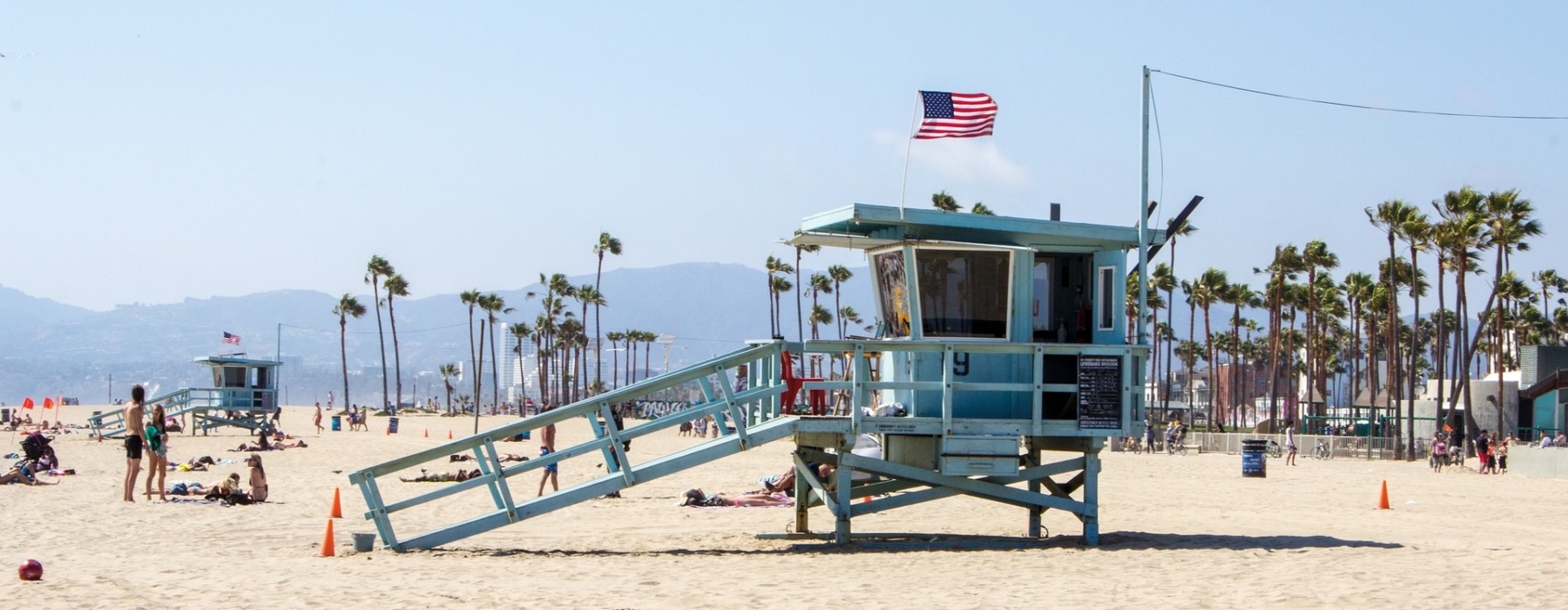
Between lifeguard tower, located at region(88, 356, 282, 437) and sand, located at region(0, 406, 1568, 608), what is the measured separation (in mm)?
28018

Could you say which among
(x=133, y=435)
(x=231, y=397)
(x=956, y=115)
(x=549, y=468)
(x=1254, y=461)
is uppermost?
(x=956, y=115)

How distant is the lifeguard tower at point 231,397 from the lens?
53.3 metres

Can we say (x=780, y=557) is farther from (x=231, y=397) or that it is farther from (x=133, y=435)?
(x=231, y=397)

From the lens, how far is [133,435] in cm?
2098

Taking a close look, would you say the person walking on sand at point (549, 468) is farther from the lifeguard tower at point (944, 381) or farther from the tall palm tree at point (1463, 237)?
the tall palm tree at point (1463, 237)

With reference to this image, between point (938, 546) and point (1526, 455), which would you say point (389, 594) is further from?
point (1526, 455)

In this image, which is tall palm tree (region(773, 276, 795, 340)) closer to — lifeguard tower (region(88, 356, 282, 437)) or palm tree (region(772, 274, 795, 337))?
palm tree (region(772, 274, 795, 337))

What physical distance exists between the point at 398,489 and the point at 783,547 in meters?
12.0

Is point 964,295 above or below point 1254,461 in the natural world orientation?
above

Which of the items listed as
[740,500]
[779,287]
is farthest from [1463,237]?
[779,287]

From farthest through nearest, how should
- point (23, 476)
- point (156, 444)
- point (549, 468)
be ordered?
point (23, 476) < point (549, 468) < point (156, 444)

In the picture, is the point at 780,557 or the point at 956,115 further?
the point at 956,115

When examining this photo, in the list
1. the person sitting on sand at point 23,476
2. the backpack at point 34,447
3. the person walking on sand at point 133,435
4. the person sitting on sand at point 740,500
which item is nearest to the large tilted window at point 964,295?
the person sitting on sand at point 740,500

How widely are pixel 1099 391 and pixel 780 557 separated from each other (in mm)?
3771
